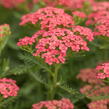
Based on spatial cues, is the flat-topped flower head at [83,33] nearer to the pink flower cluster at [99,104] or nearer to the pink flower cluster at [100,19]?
the pink flower cluster at [100,19]

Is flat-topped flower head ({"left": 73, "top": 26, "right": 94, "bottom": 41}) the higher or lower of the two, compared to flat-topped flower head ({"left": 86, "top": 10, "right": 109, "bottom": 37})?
lower

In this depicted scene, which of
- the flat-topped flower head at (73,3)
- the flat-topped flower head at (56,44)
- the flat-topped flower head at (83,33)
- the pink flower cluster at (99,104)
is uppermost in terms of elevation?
the flat-topped flower head at (73,3)

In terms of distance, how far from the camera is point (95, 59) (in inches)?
219

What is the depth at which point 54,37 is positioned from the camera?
3.68 m

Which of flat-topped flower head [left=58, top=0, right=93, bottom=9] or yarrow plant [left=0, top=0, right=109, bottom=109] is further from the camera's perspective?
flat-topped flower head [left=58, top=0, right=93, bottom=9]

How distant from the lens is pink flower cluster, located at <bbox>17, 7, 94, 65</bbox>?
3.55m

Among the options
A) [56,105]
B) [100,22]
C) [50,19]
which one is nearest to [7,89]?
[56,105]

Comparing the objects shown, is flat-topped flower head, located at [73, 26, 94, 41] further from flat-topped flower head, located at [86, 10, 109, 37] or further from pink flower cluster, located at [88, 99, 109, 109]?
pink flower cluster, located at [88, 99, 109, 109]

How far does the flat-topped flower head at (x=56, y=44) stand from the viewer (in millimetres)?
3526

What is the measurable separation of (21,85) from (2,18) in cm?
176

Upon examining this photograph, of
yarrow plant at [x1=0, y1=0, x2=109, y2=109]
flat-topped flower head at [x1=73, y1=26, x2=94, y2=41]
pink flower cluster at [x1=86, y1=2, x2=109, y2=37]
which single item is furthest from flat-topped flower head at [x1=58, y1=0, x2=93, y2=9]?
flat-topped flower head at [x1=73, y1=26, x2=94, y2=41]

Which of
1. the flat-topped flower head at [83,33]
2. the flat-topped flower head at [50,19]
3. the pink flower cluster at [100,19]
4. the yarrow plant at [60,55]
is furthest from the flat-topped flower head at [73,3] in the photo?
the flat-topped flower head at [83,33]

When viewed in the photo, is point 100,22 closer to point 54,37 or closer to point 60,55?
point 54,37

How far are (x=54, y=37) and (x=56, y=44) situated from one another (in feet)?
0.49
